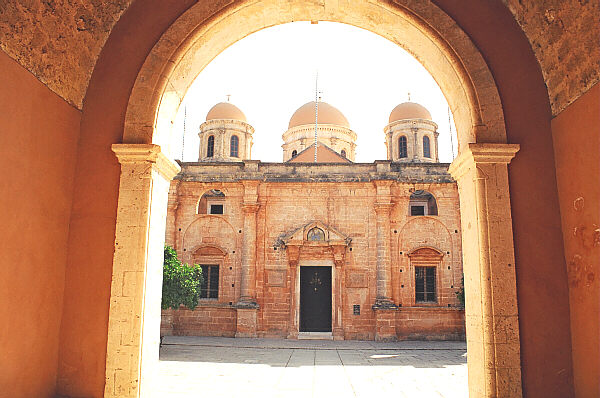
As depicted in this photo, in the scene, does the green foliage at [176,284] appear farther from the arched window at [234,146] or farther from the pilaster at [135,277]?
the arched window at [234,146]

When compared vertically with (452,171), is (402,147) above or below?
above

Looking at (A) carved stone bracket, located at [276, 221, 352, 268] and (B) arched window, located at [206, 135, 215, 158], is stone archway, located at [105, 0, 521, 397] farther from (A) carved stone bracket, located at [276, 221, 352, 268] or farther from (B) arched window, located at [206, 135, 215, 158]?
(B) arched window, located at [206, 135, 215, 158]

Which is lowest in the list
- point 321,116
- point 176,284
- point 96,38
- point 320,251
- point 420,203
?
point 176,284

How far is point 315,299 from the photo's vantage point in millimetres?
17391

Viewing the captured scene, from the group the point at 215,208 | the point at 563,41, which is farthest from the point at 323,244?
the point at 563,41

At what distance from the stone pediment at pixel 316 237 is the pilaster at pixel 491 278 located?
41.1ft

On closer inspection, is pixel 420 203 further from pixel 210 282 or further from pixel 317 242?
pixel 210 282

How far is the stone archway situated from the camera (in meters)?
Result: 4.39

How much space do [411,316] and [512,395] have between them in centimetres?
1304

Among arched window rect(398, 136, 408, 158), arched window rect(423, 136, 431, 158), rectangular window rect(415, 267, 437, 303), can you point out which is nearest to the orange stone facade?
rectangular window rect(415, 267, 437, 303)

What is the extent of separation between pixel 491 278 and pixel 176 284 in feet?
34.1

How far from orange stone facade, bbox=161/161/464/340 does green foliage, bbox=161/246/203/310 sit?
367cm

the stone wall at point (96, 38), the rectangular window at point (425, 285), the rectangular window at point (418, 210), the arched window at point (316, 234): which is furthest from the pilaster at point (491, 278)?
the rectangular window at point (418, 210)

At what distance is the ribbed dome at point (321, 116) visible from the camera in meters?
25.6
